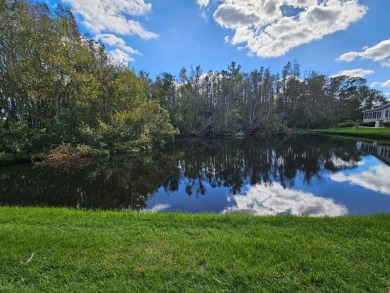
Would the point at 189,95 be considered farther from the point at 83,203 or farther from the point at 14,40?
the point at 83,203

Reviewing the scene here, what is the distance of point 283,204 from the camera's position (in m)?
7.78

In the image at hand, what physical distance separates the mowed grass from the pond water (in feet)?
9.42

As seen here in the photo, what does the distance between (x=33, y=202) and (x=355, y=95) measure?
7423 cm

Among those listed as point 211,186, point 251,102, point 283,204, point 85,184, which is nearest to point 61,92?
point 85,184

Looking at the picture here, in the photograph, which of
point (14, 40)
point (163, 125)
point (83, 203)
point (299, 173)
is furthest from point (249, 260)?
point (163, 125)

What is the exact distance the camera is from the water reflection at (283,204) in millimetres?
7016

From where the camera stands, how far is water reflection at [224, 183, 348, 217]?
276 inches

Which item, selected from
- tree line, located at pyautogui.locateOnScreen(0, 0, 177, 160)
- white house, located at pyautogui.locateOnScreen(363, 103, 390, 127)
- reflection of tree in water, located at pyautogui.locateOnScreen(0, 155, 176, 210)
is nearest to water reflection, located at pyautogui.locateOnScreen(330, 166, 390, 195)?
reflection of tree in water, located at pyautogui.locateOnScreen(0, 155, 176, 210)

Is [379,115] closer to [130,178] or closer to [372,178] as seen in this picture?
[372,178]

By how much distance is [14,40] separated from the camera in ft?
53.9

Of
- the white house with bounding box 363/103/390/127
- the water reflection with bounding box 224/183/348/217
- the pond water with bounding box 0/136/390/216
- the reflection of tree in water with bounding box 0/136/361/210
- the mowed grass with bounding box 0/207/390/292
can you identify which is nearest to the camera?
the mowed grass with bounding box 0/207/390/292

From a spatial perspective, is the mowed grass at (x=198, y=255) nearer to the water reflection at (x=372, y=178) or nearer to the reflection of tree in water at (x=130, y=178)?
the reflection of tree in water at (x=130, y=178)

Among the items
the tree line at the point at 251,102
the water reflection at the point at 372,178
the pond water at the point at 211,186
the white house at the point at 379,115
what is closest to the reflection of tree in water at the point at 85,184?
the pond water at the point at 211,186

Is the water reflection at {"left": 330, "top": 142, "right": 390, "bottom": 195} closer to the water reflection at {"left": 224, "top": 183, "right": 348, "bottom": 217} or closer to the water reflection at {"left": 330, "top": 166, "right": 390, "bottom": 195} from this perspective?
the water reflection at {"left": 330, "top": 166, "right": 390, "bottom": 195}
